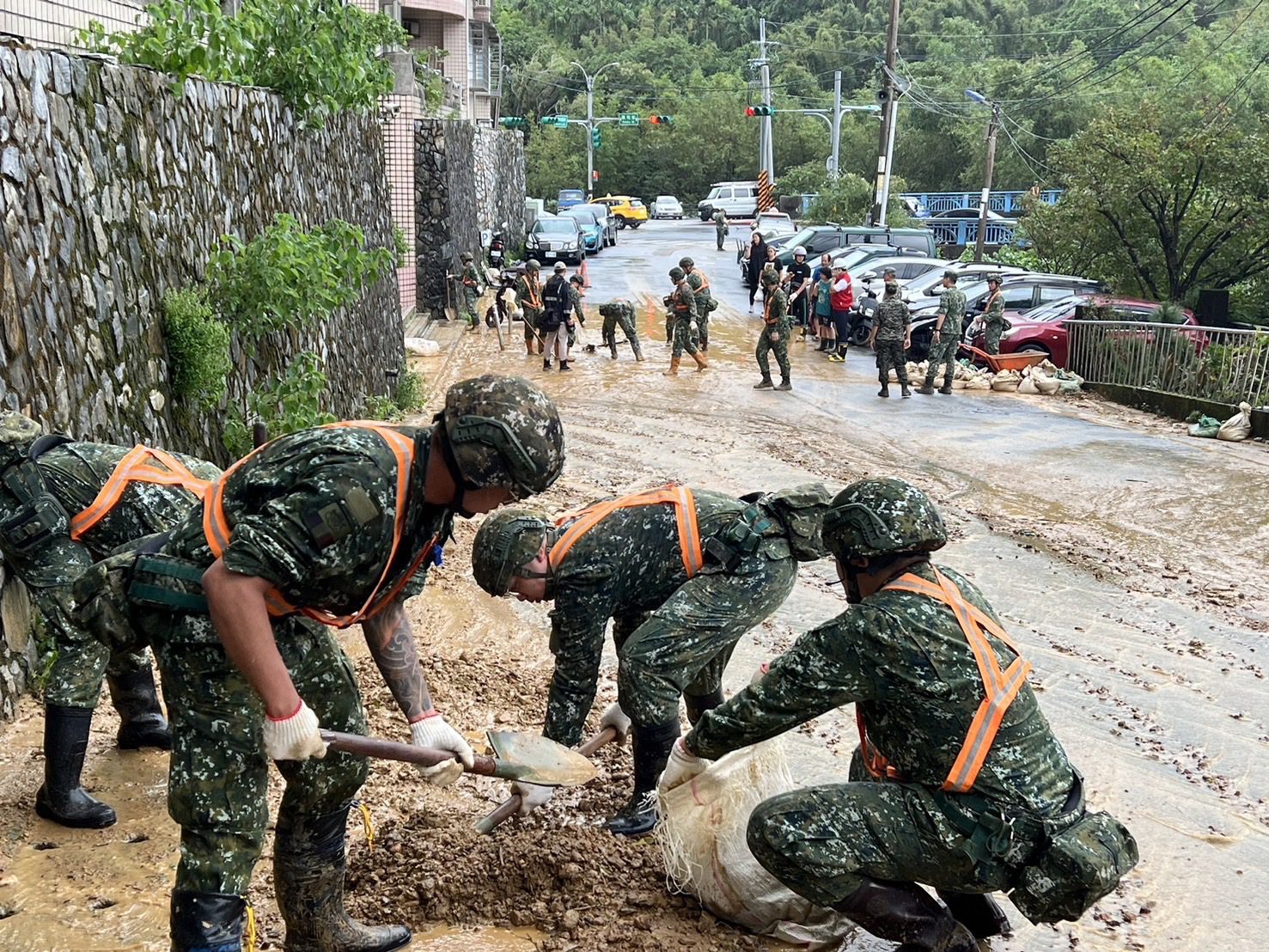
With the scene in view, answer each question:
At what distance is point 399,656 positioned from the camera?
342cm

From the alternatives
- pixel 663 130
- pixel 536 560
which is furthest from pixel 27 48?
pixel 663 130

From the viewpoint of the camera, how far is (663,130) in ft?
221

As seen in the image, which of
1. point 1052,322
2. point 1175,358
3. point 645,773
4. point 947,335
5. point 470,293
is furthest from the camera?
point 470,293

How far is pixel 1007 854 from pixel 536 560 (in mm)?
1692

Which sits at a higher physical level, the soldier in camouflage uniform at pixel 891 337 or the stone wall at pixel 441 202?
the stone wall at pixel 441 202

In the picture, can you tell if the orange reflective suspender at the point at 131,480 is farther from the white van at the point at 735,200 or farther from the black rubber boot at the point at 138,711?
the white van at the point at 735,200

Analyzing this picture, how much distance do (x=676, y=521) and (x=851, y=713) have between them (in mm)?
1981

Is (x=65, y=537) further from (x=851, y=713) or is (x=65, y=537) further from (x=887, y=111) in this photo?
(x=887, y=111)

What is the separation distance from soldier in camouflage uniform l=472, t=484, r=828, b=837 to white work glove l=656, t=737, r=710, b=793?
0.18 m

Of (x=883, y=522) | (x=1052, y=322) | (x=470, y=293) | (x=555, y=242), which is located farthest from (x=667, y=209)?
(x=883, y=522)

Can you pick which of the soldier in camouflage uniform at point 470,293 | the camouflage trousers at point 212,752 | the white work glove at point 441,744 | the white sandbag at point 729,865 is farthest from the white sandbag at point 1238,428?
the soldier in camouflage uniform at point 470,293

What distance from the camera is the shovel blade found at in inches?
139

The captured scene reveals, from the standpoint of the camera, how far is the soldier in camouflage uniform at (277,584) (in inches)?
108

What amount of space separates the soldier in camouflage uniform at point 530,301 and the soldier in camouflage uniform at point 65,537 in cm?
1256
